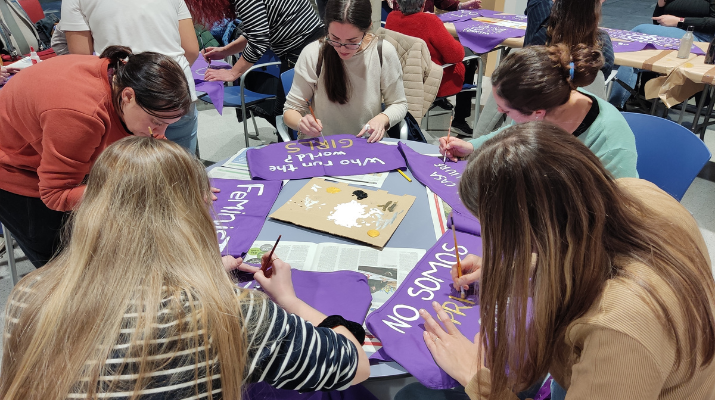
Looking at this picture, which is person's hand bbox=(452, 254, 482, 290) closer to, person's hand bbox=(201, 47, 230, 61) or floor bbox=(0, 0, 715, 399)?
floor bbox=(0, 0, 715, 399)

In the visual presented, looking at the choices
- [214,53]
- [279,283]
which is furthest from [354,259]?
[214,53]

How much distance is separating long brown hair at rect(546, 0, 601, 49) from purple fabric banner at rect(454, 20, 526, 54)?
5.20 ft

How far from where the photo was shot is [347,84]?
7.25 feet

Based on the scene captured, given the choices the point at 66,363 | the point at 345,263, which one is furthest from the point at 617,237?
the point at 66,363

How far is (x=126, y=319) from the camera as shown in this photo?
76cm

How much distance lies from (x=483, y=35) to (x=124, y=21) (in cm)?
286

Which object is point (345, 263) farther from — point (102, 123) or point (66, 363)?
point (102, 123)

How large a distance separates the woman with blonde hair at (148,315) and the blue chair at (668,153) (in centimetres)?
143

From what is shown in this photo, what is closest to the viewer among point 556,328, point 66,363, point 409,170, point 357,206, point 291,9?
point 66,363

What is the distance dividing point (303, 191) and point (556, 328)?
3.24 feet

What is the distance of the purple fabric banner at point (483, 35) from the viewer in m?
3.84

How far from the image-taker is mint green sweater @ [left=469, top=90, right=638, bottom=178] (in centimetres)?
156

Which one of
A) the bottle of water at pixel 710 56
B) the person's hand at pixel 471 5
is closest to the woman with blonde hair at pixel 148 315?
the bottle of water at pixel 710 56

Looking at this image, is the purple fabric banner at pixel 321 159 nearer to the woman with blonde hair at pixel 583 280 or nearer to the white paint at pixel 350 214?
the white paint at pixel 350 214
